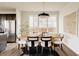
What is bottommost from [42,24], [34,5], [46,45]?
[46,45]

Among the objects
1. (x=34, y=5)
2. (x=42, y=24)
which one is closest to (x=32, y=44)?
(x=34, y=5)

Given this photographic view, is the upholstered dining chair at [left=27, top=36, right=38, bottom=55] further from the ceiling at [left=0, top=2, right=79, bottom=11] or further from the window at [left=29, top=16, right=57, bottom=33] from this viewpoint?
the window at [left=29, top=16, right=57, bottom=33]

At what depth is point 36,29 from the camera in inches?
360

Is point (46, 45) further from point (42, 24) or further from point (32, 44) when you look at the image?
point (42, 24)

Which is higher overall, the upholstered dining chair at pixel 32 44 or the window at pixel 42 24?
the window at pixel 42 24

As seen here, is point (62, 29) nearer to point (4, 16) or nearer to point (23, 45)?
point (23, 45)

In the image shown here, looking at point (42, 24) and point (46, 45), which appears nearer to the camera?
point (46, 45)

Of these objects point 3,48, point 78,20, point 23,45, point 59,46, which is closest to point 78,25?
point 78,20

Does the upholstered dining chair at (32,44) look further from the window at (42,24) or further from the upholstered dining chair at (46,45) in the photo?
the window at (42,24)

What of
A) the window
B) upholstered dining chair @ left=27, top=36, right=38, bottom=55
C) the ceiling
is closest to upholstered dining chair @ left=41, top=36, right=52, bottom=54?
upholstered dining chair @ left=27, top=36, right=38, bottom=55

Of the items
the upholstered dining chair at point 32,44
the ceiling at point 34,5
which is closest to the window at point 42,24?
the ceiling at point 34,5

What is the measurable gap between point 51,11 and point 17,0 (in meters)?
6.58

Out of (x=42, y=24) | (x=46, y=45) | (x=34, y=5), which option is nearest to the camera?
(x=46, y=45)

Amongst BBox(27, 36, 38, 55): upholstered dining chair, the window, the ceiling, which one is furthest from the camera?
the window
